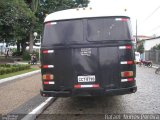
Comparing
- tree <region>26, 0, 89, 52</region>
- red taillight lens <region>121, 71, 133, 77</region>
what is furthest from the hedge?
tree <region>26, 0, 89, 52</region>

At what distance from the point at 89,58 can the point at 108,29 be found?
97cm

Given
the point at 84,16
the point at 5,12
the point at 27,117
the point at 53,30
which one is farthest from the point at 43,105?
the point at 5,12

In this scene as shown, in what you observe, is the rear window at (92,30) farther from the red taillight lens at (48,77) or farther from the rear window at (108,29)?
the red taillight lens at (48,77)

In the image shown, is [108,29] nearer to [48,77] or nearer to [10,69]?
[48,77]

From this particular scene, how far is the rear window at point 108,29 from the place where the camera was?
9180mm

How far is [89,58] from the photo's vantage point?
909 cm

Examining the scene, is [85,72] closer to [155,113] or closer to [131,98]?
[155,113]

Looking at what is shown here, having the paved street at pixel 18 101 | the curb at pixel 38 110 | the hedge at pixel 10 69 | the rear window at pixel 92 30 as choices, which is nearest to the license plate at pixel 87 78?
the rear window at pixel 92 30

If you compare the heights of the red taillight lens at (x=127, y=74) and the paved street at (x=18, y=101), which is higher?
the red taillight lens at (x=127, y=74)

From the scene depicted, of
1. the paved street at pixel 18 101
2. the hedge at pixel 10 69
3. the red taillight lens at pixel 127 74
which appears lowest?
the paved street at pixel 18 101

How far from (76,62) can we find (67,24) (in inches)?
45.1

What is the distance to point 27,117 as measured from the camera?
340 inches

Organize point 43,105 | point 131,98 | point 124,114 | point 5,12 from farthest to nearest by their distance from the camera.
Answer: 1. point 5,12
2. point 131,98
3. point 43,105
4. point 124,114

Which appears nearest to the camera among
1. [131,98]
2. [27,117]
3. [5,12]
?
[27,117]
